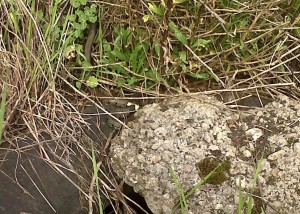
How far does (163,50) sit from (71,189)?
0.66 metres

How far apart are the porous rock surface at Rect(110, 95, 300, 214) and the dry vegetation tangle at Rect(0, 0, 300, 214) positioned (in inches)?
5.2

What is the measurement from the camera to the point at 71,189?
2066 mm

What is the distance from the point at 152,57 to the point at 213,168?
547 mm

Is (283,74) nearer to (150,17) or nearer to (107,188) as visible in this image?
(150,17)

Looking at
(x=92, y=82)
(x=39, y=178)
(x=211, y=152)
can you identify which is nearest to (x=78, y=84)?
(x=92, y=82)

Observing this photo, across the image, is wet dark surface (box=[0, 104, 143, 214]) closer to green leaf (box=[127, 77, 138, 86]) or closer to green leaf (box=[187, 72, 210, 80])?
green leaf (box=[127, 77, 138, 86])

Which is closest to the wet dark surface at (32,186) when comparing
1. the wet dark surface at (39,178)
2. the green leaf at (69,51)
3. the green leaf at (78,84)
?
the wet dark surface at (39,178)

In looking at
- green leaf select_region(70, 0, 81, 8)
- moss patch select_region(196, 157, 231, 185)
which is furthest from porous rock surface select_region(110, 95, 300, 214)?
green leaf select_region(70, 0, 81, 8)

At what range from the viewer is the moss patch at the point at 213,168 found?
76.3 inches

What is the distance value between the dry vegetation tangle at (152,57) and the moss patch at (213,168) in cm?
35

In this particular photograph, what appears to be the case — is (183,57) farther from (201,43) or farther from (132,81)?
(132,81)

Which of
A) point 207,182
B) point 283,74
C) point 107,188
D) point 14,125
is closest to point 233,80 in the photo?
point 283,74

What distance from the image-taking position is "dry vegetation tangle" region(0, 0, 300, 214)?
7.19 ft

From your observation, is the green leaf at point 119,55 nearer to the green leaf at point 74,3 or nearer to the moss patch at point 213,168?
the green leaf at point 74,3
